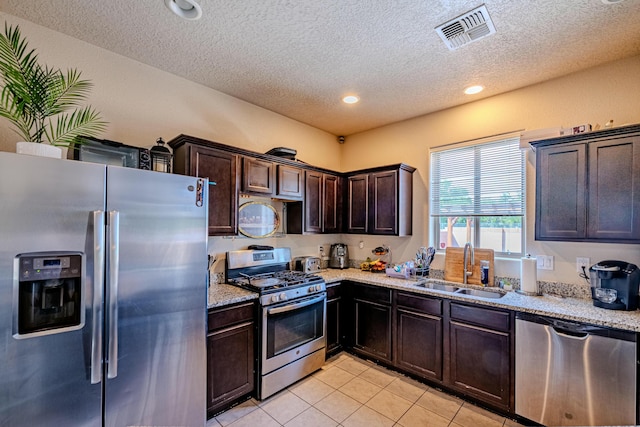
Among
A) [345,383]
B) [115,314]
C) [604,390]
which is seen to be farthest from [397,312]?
[115,314]

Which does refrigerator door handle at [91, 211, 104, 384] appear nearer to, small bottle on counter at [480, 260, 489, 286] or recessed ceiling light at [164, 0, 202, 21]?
recessed ceiling light at [164, 0, 202, 21]

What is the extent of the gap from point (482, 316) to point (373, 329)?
115 cm

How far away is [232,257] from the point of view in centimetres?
296

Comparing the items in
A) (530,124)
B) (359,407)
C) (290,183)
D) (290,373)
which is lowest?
(359,407)

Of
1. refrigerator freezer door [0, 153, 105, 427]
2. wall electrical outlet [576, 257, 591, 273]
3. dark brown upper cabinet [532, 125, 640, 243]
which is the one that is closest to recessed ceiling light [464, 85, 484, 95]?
dark brown upper cabinet [532, 125, 640, 243]

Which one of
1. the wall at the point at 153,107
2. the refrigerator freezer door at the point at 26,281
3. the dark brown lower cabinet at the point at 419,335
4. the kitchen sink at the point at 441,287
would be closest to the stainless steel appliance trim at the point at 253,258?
the wall at the point at 153,107

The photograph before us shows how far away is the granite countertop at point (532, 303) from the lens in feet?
6.40

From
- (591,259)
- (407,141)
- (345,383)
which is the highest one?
(407,141)

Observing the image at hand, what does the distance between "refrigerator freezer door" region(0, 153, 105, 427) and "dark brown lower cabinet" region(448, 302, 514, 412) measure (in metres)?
2.64

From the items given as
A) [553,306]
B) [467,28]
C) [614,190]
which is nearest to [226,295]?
[553,306]

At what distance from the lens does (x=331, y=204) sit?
3.80 metres

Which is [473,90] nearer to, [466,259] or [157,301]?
[466,259]

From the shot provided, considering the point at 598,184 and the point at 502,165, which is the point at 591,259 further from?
the point at 502,165

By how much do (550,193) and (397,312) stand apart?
1761mm
